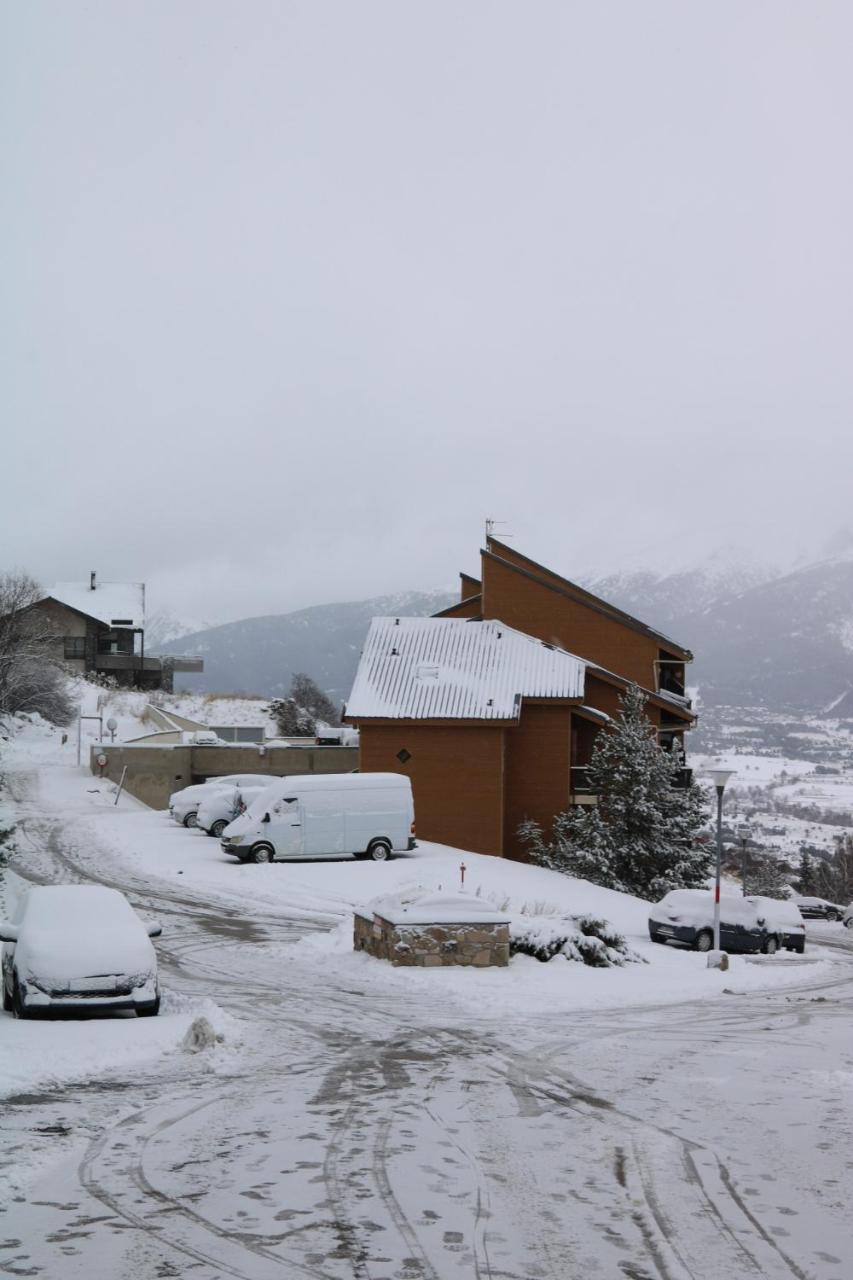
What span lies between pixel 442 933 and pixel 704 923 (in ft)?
32.6

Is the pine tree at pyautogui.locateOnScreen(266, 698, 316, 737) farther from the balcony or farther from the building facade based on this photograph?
the balcony

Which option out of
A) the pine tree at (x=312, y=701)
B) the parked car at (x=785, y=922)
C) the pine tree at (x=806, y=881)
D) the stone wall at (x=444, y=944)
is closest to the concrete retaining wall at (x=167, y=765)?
the parked car at (x=785, y=922)

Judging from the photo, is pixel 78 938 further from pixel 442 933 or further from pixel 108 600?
pixel 108 600

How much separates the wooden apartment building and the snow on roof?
4087cm

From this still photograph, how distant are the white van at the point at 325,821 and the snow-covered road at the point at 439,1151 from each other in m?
16.0

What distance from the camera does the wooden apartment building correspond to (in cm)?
3853

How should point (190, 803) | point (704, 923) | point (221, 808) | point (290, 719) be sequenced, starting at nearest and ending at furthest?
point (704, 923), point (221, 808), point (190, 803), point (290, 719)

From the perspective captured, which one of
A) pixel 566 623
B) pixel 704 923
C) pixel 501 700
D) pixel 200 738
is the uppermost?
pixel 566 623

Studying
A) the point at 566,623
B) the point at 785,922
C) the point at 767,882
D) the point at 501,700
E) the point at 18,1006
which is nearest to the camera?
the point at 18,1006

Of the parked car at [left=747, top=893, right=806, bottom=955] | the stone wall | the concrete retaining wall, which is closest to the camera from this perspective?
the stone wall

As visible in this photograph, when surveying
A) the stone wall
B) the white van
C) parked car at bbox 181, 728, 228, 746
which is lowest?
the stone wall

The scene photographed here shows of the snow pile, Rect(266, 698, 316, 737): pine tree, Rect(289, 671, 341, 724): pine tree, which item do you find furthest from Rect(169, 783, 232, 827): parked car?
Rect(289, 671, 341, 724): pine tree

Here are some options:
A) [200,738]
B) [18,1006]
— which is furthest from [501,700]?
[18,1006]

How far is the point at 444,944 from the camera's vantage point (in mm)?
18266
